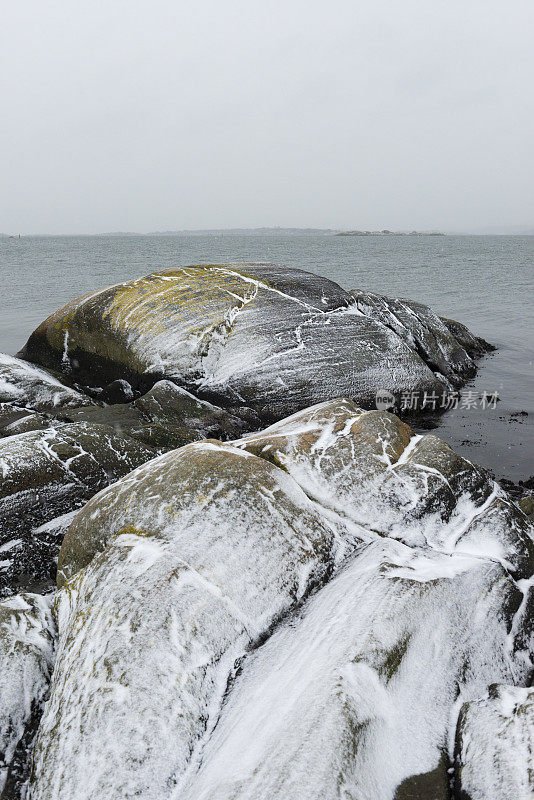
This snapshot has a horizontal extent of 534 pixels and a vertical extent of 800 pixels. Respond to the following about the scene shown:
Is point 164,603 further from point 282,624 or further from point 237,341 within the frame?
point 237,341

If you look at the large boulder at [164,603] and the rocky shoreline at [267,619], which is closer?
the rocky shoreline at [267,619]

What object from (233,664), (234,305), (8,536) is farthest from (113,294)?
(233,664)

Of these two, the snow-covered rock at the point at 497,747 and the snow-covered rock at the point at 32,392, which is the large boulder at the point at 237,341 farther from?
the snow-covered rock at the point at 497,747

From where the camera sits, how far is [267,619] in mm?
3803

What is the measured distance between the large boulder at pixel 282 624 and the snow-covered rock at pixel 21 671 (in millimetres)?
155

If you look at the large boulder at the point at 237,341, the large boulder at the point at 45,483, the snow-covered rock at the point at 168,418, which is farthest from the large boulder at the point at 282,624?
the large boulder at the point at 237,341

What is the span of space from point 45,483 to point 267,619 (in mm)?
3596

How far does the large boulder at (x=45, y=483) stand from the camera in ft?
18.3

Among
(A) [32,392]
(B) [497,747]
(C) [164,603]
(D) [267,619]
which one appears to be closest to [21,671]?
(C) [164,603]

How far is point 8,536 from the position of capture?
5742mm

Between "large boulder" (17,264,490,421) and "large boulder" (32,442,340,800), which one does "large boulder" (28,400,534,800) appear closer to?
"large boulder" (32,442,340,800)

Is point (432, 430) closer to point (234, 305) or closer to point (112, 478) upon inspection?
point (234, 305)

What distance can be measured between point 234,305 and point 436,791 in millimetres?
9053

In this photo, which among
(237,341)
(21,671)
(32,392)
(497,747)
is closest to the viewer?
(497,747)
